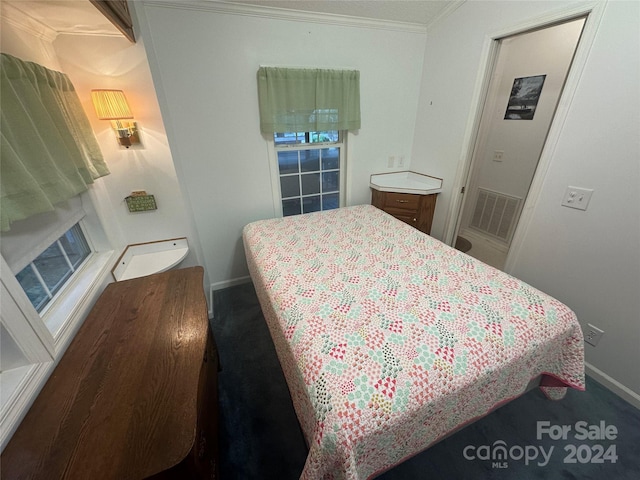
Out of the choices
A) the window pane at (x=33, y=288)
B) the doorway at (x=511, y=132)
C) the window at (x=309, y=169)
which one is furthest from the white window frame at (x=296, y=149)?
the window pane at (x=33, y=288)

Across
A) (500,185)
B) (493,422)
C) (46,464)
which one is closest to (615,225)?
(493,422)

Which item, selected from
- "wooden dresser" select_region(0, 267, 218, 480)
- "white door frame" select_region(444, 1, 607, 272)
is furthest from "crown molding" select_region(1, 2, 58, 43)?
"white door frame" select_region(444, 1, 607, 272)

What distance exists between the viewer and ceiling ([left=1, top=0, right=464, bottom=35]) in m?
1.06

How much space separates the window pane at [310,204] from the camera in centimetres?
271

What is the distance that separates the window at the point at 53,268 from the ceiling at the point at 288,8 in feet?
3.35

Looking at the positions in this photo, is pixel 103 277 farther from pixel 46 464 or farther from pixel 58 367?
pixel 46 464

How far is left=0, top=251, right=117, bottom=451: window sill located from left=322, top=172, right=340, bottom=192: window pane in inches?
75.0

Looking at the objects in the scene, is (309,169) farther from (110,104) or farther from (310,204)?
(110,104)

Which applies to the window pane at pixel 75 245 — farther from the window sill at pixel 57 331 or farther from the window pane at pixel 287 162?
the window pane at pixel 287 162

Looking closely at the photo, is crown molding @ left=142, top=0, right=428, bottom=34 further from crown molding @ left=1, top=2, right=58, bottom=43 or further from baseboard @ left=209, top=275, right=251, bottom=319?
baseboard @ left=209, top=275, right=251, bottom=319

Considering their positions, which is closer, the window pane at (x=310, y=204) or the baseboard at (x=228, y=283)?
the baseboard at (x=228, y=283)

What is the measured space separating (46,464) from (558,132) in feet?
8.68

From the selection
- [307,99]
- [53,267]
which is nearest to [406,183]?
[307,99]

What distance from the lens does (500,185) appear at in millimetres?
2969
